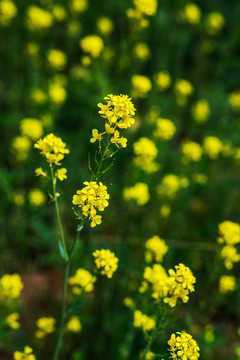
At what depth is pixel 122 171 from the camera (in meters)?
4.99

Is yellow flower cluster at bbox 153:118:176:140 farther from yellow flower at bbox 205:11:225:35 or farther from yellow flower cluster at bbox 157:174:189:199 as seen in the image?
yellow flower at bbox 205:11:225:35

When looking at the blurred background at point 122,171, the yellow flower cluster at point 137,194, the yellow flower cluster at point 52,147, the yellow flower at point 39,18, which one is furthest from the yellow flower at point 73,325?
the yellow flower at point 39,18

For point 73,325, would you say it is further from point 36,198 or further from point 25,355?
point 36,198

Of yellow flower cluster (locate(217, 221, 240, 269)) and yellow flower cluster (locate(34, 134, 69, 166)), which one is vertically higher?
yellow flower cluster (locate(217, 221, 240, 269))

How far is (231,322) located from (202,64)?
4.50 m

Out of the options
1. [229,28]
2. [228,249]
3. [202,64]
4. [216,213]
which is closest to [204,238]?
[216,213]

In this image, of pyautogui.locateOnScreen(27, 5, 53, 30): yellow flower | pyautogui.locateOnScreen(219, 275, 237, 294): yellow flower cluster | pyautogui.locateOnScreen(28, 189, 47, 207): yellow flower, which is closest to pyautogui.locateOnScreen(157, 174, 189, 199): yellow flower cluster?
pyautogui.locateOnScreen(219, 275, 237, 294): yellow flower cluster

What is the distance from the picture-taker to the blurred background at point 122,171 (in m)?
3.43

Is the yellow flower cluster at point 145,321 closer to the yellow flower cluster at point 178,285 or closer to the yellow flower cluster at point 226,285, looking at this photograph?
the yellow flower cluster at point 178,285

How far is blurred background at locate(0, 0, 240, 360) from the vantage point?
3.43 meters

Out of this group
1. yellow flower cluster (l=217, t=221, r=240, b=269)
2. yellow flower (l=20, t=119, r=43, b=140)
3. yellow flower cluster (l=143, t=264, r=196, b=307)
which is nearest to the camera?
yellow flower cluster (l=143, t=264, r=196, b=307)

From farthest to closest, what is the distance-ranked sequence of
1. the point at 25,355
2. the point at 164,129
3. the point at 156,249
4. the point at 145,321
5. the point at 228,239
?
the point at 164,129 < the point at 156,249 < the point at 228,239 < the point at 145,321 < the point at 25,355

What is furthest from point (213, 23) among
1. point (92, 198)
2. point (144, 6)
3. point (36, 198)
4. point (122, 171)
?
point (92, 198)

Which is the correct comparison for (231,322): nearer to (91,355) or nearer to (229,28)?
(91,355)
